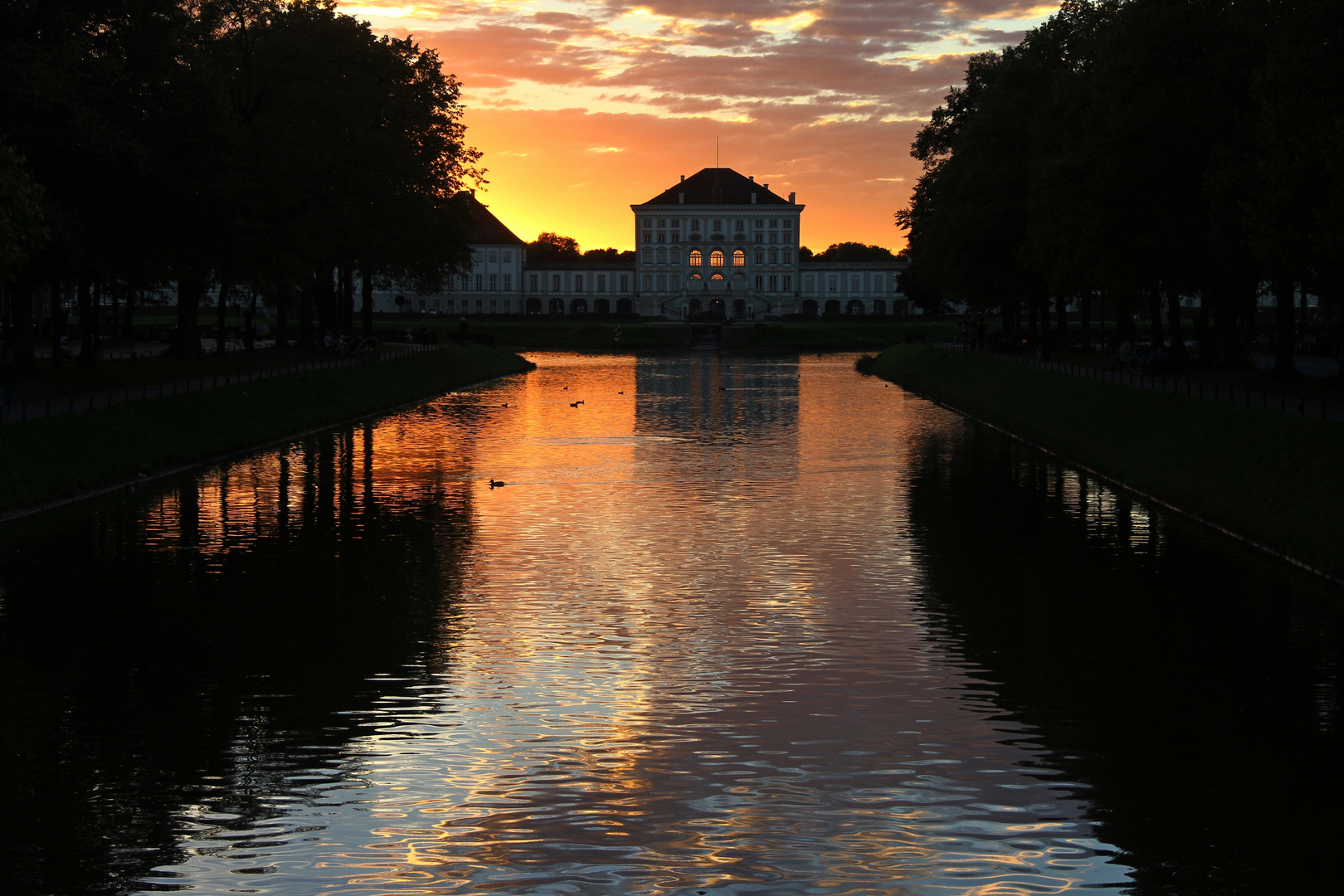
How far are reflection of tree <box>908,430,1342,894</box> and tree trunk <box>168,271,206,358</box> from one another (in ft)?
120

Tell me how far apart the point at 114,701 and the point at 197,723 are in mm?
1173

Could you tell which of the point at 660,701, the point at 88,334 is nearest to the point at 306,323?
the point at 88,334

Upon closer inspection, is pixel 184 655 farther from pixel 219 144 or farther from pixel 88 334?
pixel 88 334

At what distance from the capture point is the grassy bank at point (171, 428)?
87.0 ft

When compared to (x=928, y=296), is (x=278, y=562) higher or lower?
lower

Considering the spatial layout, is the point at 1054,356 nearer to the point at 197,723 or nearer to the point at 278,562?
the point at 278,562

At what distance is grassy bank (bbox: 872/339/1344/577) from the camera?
71.4 feet

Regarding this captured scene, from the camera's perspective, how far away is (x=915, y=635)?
1538 cm

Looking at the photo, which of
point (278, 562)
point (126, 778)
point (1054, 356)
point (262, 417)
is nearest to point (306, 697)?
point (126, 778)

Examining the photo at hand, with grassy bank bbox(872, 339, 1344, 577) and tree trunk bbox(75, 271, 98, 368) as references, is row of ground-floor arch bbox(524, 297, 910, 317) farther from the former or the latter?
grassy bank bbox(872, 339, 1344, 577)

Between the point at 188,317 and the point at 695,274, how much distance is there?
454 feet

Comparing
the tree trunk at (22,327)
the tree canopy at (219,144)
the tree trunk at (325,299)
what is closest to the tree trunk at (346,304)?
the tree trunk at (325,299)

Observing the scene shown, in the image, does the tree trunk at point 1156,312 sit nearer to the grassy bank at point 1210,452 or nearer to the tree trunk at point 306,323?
the grassy bank at point 1210,452

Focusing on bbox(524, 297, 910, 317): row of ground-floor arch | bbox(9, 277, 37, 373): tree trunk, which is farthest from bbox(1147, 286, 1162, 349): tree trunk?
bbox(524, 297, 910, 317): row of ground-floor arch
